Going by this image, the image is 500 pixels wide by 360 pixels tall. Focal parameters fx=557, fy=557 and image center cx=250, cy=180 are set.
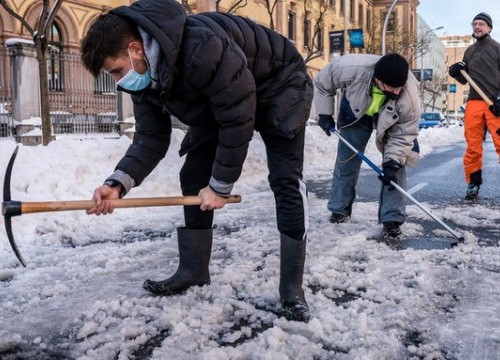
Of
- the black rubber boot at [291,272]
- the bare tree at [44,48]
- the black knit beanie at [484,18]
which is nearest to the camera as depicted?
the black rubber boot at [291,272]

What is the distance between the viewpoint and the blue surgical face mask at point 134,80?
2.39 m

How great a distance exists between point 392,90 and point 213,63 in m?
2.38

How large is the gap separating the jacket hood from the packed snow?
3.84 ft

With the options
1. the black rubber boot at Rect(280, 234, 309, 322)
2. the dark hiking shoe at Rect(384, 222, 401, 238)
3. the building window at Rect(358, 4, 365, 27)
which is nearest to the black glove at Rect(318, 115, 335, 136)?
the dark hiking shoe at Rect(384, 222, 401, 238)

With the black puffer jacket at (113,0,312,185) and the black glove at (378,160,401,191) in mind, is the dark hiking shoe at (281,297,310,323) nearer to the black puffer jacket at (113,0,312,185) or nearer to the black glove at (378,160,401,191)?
the black puffer jacket at (113,0,312,185)

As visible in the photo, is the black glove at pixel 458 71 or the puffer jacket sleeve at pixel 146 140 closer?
the puffer jacket sleeve at pixel 146 140

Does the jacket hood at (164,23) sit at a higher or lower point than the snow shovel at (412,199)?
higher

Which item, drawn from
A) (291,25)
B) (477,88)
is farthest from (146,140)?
(291,25)

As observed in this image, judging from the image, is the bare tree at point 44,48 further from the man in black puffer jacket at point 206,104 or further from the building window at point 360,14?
the building window at point 360,14

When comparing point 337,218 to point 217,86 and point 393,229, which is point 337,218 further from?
point 217,86

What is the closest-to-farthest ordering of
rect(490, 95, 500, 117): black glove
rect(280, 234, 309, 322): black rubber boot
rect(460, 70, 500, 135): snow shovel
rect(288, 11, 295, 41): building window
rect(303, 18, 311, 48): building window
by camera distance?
rect(280, 234, 309, 322): black rubber boot < rect(490, 95, 500, 117): black glove < rect(460, 70, 500, 135): snow shovel < rect(288, 11, 295, 41): building window < rect(303, 18, 311, 48): building window

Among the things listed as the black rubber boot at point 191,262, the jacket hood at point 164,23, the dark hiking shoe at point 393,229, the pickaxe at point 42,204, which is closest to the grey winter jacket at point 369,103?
the dark hiking shoe at point 393,229

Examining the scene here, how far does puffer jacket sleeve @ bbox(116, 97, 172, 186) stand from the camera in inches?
116

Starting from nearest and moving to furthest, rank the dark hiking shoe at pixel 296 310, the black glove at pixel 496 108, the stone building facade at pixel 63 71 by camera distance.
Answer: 1. the dark hiking shoe at pixel 296 310
2. the black glove at pixel 496 108
3. the stone building facade at pixel 63 71
